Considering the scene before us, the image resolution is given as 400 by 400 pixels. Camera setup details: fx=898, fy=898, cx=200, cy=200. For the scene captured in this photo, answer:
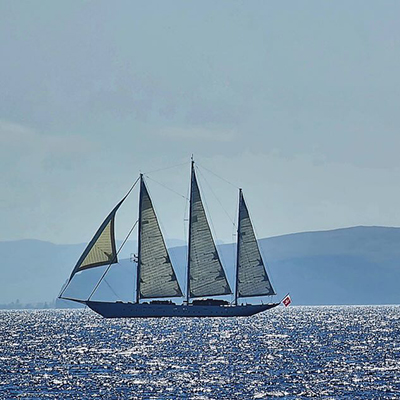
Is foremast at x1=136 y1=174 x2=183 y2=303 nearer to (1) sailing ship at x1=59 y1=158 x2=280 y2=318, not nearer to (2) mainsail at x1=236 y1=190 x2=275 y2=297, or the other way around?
(1) sailing ship at x1=59 y1=158 x2=280 y2=318

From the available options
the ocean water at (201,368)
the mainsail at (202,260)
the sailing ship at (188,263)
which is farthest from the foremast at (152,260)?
the ocean water at (201,368)

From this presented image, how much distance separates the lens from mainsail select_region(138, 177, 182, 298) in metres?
Result: 126

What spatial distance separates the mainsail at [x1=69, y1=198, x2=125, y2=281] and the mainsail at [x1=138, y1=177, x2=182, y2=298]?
510 cm

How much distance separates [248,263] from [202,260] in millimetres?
9550

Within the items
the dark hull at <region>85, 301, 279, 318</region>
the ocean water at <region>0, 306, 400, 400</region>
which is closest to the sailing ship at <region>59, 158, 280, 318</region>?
the dark hull at <region>85, 301, 279, 318</region>

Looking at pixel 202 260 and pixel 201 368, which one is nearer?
pixel 201 368

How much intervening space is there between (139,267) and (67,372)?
60172 millimetres

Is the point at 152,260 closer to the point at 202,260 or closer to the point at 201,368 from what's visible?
the point at 202,260

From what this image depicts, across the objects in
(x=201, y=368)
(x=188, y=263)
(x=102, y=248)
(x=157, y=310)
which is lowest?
(x=201, y=368)

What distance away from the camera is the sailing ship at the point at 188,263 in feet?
402

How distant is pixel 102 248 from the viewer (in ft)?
400

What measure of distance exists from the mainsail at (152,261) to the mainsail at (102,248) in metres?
5.10

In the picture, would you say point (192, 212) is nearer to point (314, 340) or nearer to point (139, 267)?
point (139, 267)

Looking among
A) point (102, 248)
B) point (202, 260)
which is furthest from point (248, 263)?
point (102, 248)
